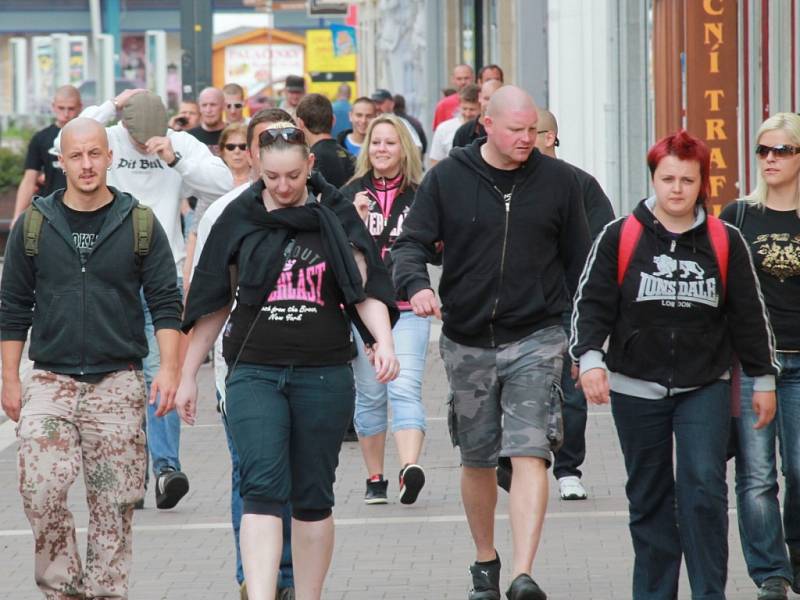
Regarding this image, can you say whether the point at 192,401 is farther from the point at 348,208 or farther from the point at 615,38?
the point at 615,38

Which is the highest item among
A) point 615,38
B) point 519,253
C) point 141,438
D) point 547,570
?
point 615,38

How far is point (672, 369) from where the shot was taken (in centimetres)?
599

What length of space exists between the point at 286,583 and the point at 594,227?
2568 mm

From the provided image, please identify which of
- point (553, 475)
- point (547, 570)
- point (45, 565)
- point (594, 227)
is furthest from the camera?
point (553, 475)

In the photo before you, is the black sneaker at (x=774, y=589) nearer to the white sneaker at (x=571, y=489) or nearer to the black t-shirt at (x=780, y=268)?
the black t-shirt at (x=780, y=268)

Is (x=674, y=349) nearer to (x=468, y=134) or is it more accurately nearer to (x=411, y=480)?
(x=411, y=480)

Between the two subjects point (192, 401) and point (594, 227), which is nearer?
point (192, 401)

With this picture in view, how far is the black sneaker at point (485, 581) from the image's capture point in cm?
686

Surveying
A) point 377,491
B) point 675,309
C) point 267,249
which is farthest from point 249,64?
point 675,309

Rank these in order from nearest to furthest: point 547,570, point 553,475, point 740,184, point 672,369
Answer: point 672,369, point 547,570, point 553,475, point 740,184

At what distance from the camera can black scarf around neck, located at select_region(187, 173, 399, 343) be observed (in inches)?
240

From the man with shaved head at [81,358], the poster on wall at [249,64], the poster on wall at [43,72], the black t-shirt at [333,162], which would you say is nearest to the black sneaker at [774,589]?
the man with shaved head at [81,358]

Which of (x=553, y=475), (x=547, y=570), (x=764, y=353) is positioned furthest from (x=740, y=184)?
(x=764, y=353)

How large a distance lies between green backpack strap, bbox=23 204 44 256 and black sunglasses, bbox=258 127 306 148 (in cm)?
90
